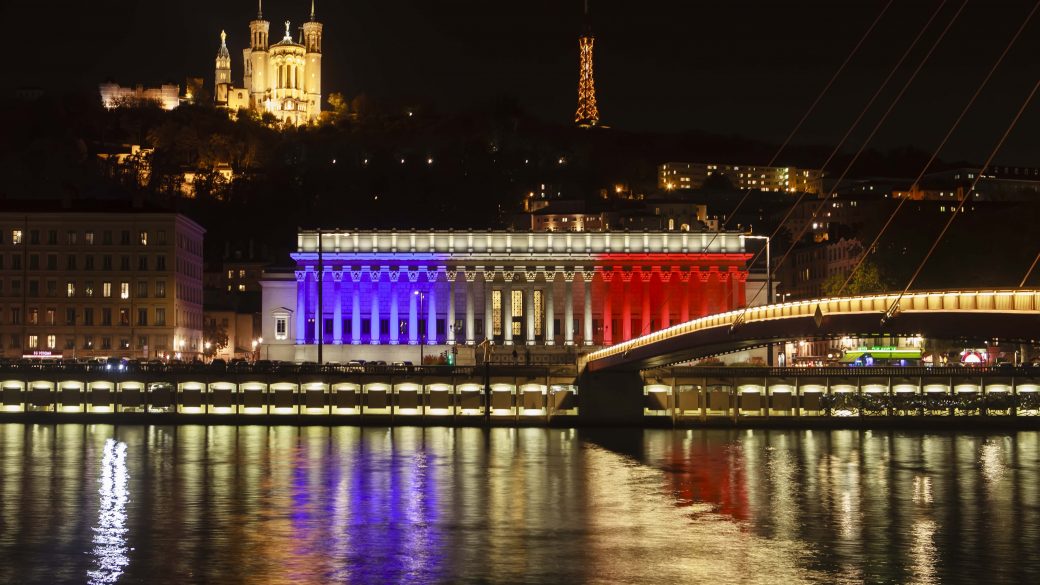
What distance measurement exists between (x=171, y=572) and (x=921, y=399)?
6706cm

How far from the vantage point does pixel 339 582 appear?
47.9 metres

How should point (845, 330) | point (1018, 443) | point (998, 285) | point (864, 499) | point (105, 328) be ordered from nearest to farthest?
point (864, 499) < point (845, 330) < point (1018, 443) < point (998, 285) < point (105, 328)

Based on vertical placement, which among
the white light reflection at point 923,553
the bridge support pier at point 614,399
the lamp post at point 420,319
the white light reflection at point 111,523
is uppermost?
the lamp post at point 420,319

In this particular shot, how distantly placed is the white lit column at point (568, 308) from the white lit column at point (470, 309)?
8445 millimetres

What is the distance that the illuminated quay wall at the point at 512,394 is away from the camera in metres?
107

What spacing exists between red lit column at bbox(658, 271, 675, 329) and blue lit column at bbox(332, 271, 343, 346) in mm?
29357

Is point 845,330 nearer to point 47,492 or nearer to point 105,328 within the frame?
point 47,492

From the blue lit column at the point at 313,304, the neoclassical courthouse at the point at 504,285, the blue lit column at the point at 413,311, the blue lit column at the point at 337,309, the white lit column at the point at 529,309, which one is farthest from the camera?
the white lit column at the point at 529,309

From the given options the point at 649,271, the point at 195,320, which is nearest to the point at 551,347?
the point at 649,271

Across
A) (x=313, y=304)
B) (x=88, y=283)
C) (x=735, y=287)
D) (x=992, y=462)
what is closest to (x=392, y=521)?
(x=992, y=462)

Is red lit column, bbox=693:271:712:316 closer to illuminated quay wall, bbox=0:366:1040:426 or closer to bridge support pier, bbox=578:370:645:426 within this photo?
illuminated quay wall, bbox=0:366:1040:426

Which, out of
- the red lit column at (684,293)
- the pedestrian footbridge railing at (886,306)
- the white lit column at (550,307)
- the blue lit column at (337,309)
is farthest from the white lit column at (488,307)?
the pedestrian footbridge railing at (886,306)

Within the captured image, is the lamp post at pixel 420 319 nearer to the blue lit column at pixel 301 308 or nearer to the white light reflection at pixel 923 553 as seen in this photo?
the blue lit column at pixel 301 308

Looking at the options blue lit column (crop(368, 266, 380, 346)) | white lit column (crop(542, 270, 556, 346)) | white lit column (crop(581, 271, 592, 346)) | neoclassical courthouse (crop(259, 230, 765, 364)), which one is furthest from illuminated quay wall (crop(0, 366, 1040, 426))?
white lit column (crop(581, 271, 592, 346))
